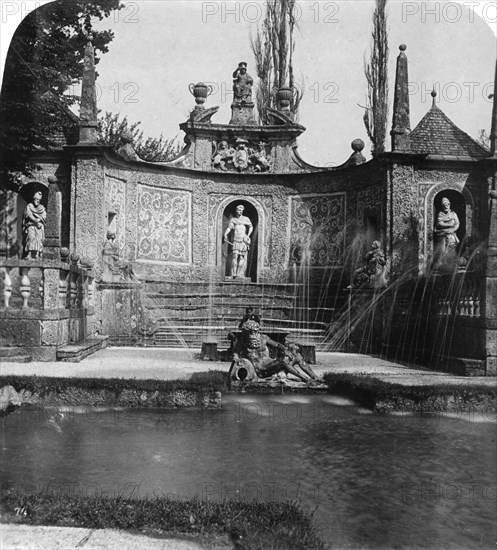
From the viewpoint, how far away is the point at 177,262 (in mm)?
20359

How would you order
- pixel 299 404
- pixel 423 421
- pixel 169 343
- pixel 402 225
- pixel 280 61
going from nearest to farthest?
pixel 423 421 → pixel 299 404 → pixel 169 343 → pixel 402 225 → pixel 280 61

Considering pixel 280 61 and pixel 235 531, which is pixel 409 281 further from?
pixel 235 531

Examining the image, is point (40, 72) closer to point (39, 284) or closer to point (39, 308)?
point (39, 284)

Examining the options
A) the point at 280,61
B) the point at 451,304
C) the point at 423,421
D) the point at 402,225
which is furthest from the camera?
the point at 280,61

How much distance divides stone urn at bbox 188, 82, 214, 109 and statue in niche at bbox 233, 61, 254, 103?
3.04 ft

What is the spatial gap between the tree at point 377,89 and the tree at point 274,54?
2.40 m

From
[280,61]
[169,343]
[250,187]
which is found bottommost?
[169,343]

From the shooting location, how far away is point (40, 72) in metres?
10.7

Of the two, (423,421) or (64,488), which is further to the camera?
(423,421)

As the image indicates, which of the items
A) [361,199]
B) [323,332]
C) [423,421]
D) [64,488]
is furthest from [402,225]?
[64,488]

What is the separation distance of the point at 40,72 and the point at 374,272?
9667mm

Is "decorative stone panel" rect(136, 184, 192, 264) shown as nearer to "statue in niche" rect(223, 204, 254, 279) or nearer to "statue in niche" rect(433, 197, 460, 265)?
"statue in niche" rect(223, 204, 254, 279)

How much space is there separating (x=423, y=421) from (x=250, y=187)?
48.6 feet

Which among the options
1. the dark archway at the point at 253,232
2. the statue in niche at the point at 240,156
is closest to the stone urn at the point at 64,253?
the dark archway at the point at 253,232
